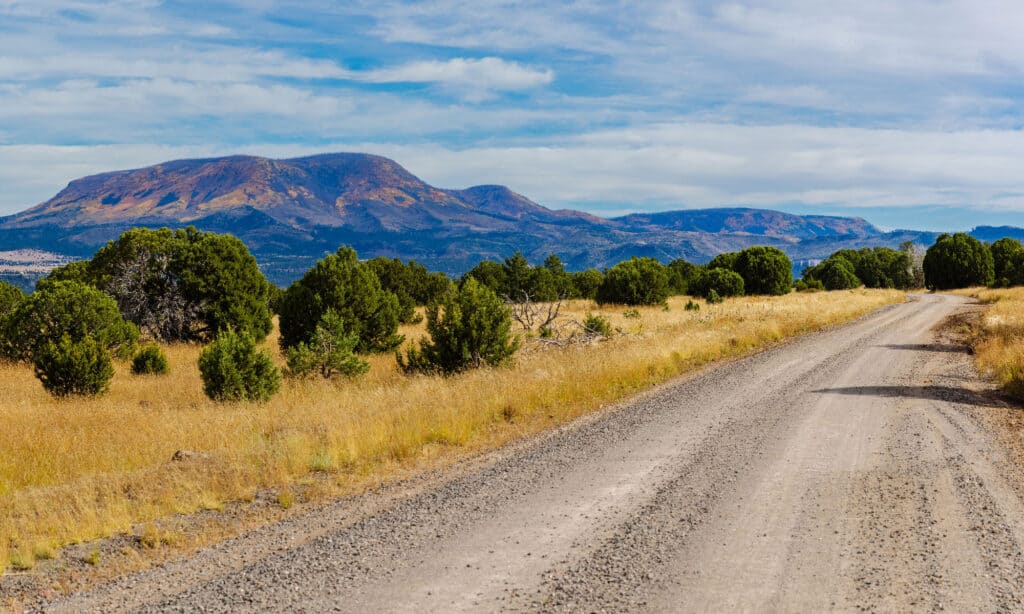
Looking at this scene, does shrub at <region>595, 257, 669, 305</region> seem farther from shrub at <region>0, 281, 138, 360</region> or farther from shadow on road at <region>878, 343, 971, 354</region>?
shrub at <region>0, 281, 138, 360</region>

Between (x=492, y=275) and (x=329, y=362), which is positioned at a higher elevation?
(x=492, y=275)

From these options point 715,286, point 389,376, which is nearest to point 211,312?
point 389,376

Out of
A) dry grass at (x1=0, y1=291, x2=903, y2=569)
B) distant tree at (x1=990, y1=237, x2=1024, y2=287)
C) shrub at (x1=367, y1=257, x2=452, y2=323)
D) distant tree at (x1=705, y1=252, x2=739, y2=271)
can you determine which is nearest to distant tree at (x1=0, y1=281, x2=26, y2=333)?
Answer: dry grass at (x1=0, y1=291, x2=903, y2=569)

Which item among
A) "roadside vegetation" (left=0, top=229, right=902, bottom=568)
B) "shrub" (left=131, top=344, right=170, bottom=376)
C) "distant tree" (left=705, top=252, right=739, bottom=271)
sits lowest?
"shrub" (left=131, top=344, right=170, bottom=376)

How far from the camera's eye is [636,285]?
150 ft

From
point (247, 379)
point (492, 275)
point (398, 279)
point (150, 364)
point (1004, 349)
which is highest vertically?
point (492, 275)

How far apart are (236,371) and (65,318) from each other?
22.4 feet

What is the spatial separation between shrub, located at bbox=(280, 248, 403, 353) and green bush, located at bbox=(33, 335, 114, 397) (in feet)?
22.4

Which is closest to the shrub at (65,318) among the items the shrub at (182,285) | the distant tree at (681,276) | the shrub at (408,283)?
the shrub at (182,285)

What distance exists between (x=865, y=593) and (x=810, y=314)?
28168 mm

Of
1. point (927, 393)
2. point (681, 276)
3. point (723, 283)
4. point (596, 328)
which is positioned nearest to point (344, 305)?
point (596, 328)

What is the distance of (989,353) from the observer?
1727cm

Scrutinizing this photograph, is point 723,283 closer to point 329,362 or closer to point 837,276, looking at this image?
point 837,276

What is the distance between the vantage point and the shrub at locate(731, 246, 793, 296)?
61.5 metres
